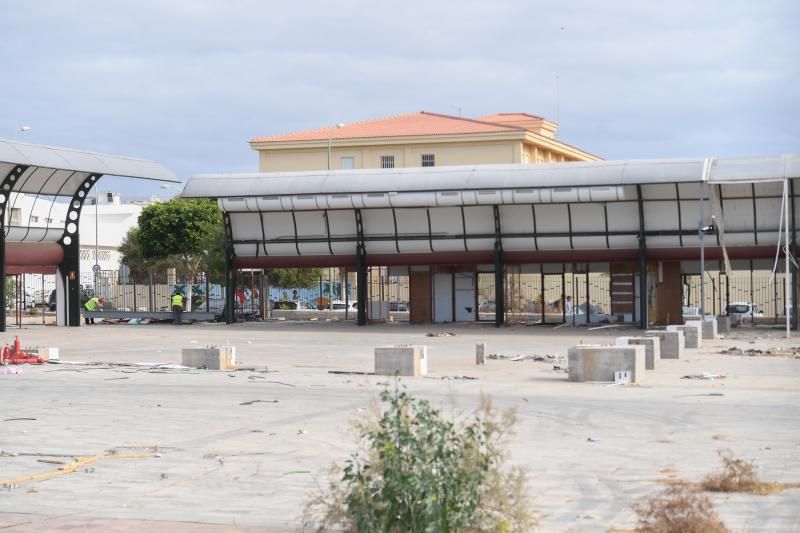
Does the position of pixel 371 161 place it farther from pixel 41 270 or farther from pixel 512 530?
pixel 512 530

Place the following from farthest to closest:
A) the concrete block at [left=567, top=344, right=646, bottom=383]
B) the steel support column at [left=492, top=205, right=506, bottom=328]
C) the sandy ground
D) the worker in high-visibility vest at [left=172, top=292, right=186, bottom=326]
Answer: the worker in high-visibility vest at [left=172, top=292, right=186, bottom=326]
the steel support column at [left=492, top=205, right=506, bottom=328]
the concrete block at [left=567, top=344, right=646, bottom=383]
the sandy ground

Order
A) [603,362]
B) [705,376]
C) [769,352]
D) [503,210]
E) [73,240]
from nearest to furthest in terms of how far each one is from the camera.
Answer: [603,362] < [705,376] < [769,352] < [503,210] < [73,240]

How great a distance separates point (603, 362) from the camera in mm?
22469

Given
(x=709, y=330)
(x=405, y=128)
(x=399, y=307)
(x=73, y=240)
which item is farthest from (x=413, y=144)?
(x=709, y=330)

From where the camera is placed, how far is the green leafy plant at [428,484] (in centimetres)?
741

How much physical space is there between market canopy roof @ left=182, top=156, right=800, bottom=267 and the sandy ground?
12975 millimetres

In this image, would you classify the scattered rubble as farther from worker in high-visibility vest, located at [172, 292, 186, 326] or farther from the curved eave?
worker in high-visibility vest, located at [172, 292, 186, 326]

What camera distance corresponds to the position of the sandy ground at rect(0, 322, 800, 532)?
10.5 metres

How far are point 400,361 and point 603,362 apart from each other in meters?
4.25

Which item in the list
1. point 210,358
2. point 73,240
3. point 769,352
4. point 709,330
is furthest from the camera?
point 73,240

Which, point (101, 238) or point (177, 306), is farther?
point (101, 238)

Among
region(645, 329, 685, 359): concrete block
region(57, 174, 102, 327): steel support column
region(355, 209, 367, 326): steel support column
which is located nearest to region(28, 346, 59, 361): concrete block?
region(645, 329, 685, 359): concrete block

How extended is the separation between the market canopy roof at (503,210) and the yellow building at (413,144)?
33695mm

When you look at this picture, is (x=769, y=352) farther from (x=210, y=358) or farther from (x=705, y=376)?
(x=210, y=358)
